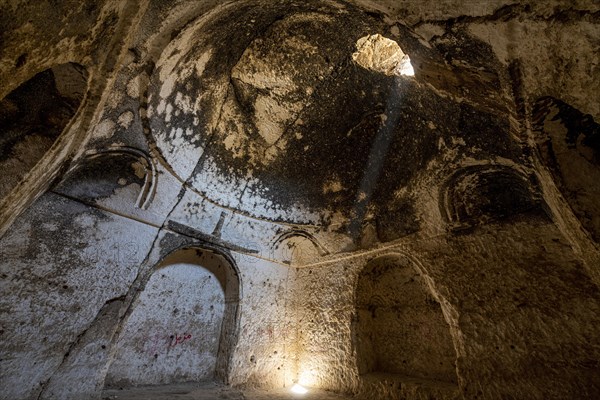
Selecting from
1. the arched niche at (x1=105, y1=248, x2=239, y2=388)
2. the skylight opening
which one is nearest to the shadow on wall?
the skylight opening

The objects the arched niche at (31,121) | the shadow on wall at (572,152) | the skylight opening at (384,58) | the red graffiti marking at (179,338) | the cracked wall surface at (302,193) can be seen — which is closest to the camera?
the shadow on wall at (572,152)

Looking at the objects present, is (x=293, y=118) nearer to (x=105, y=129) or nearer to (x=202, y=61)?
(x=202, y=61)

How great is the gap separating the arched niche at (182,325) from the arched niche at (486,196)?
301cm

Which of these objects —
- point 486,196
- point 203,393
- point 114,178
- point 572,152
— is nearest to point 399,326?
point 486,196

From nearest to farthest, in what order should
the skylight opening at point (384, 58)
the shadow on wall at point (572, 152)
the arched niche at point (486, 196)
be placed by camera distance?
the shadow on wall at point (572, 152), the arched niche at point (486, 196), the skylight opening at point (384, 58)

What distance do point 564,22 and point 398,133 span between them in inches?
105

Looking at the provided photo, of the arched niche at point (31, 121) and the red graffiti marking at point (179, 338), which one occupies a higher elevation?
the arched niche at point (31, 121)

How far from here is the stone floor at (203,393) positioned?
292 cm

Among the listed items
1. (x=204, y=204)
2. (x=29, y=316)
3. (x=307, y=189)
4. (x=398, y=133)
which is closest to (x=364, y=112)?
(x=398, y=133)

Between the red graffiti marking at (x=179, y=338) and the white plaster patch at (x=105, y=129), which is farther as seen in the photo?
the red graffiti marking at (x=179, y=338)

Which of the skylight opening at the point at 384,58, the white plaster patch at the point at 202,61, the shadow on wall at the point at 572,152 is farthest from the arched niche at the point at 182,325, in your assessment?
the shadow on wall at the point at 572,152

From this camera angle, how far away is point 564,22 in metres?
1.06

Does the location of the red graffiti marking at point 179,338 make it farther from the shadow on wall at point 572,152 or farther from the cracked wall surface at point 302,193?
the shadow on wall at point 572,152

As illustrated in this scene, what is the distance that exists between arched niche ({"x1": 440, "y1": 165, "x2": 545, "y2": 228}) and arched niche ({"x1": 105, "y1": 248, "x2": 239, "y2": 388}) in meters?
3.01
